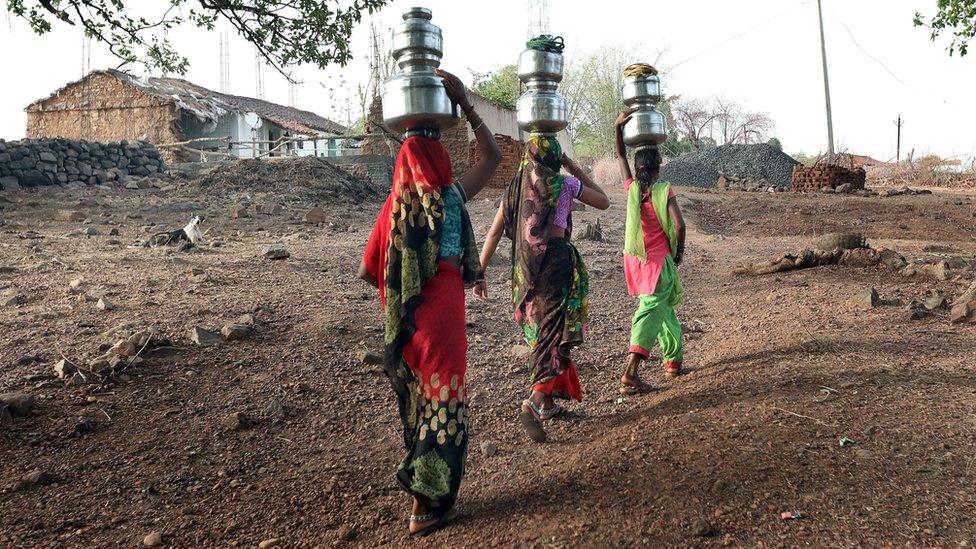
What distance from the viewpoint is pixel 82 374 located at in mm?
4242

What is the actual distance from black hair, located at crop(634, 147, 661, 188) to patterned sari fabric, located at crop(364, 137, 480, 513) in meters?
1.98

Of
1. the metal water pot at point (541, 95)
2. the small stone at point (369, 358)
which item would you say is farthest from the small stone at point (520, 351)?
the metal water pot at point (541, 95)

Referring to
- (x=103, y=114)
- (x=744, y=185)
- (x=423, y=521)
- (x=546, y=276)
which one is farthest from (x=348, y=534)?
(x=103, y=114)

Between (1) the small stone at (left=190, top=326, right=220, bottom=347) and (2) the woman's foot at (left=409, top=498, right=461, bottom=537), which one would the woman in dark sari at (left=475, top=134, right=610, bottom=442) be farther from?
(1) the small stone at (left=190, top=326, right=220, bottom=347)

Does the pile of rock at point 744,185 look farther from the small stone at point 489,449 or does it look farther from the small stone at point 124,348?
the small stone at point 124,348

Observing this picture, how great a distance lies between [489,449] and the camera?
3.70 meters

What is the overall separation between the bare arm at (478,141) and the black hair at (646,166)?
64.9 inches

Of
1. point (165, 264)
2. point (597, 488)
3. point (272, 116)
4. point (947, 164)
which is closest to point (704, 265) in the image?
point (165, 264)

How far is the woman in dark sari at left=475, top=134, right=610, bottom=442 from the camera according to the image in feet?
12.4

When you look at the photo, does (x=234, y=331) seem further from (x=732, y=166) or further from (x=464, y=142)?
(x=732, y=166)

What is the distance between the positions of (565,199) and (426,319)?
1.38 meters

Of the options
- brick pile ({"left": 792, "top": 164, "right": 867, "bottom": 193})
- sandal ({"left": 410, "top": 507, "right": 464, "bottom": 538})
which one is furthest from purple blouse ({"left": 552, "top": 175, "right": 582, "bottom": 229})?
brick pile ({"left": 792, "top": 164, "right": 867, "bottom": 193})

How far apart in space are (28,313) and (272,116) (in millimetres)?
28956

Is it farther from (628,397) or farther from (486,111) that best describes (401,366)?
(486,111)
